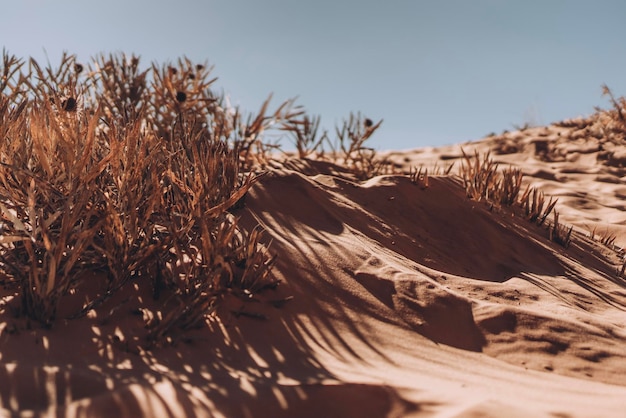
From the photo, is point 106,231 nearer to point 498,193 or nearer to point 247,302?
point 247,302

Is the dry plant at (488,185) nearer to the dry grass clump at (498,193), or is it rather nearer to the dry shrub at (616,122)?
the dry grass clump at (498,193)

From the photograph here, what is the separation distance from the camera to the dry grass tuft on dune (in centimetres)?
157

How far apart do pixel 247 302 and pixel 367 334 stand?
442mm

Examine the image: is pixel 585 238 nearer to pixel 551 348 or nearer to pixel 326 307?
pixel 551 348

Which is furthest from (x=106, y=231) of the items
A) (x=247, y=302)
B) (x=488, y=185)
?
(x=488, y=185)

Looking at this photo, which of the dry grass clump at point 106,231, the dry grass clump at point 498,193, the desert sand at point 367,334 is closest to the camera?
the desert sand at point 367,334

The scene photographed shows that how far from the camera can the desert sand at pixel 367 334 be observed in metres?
1.54

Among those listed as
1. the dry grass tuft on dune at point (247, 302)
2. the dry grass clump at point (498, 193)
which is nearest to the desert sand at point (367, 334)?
the dry grass tuft on dune at point (247, 302)

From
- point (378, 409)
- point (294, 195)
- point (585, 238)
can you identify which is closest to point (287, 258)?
point (294, 195)

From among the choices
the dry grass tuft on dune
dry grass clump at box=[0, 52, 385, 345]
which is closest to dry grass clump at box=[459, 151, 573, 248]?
the dry grass tuft on dune

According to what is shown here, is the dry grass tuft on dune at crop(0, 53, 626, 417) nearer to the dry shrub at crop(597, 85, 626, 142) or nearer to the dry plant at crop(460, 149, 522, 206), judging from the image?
the dry plant at crop(460, 149, 522, 206)

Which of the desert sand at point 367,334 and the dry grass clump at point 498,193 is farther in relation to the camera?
the dry grass clump at point 498,193

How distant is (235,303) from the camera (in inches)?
80.4

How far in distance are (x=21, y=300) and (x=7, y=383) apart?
0.40 meters
